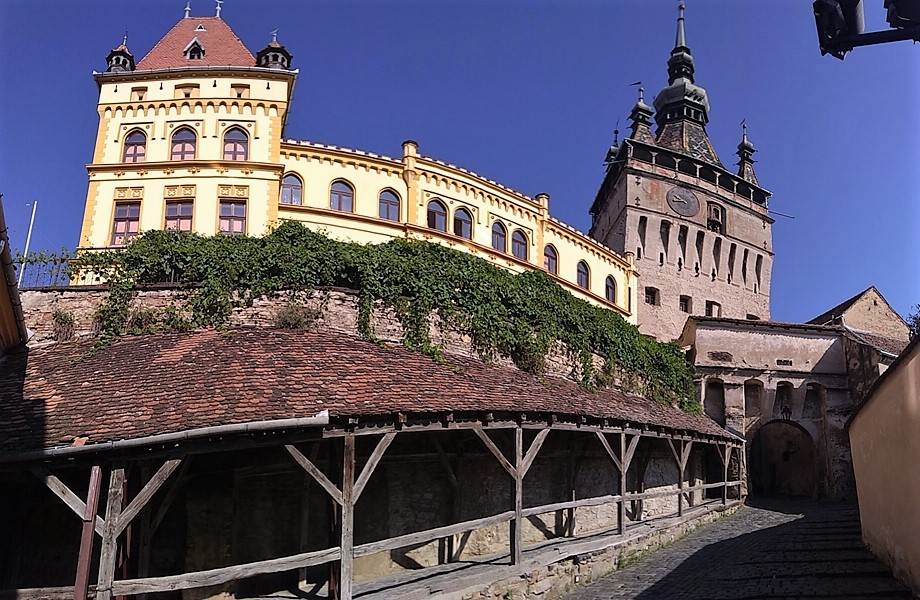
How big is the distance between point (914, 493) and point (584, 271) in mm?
23043

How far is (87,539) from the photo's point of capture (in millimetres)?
8547

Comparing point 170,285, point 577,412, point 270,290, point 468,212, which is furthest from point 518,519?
point 468,212

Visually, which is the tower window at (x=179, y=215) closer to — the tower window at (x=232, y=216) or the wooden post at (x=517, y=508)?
the tower window at (x=232, y=216)

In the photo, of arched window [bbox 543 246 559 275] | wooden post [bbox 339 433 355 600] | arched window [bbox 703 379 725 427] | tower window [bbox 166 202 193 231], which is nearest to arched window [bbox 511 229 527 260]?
arched window [bbox 543 246 559 275]

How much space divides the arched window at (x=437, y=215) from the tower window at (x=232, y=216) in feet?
22.6

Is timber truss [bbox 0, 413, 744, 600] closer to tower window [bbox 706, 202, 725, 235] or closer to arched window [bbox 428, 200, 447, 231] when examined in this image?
arched window [bbox 428, 200, 447, 231]

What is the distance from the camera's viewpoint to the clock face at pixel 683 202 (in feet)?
134

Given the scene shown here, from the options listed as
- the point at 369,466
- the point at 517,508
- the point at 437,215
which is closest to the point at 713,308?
the point at 437,215

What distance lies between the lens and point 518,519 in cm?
1255

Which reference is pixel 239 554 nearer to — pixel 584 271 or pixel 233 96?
pixel 233 96

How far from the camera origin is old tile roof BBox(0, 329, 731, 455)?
31.5 feet

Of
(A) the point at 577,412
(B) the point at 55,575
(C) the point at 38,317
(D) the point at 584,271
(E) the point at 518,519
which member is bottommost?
(B) the point at 55,575

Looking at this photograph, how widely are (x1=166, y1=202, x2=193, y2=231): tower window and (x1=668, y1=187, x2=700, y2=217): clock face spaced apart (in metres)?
27.6

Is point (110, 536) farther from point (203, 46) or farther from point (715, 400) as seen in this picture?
point (715, 400)
